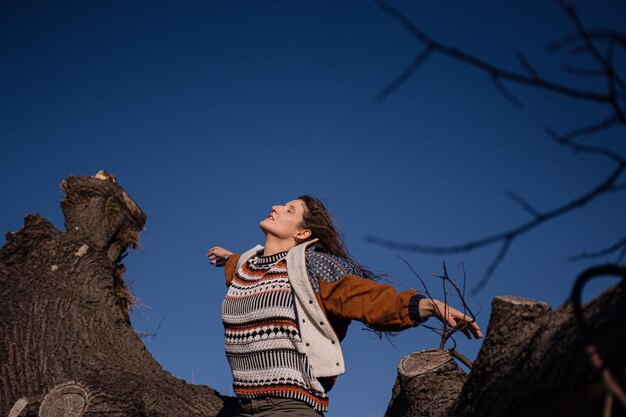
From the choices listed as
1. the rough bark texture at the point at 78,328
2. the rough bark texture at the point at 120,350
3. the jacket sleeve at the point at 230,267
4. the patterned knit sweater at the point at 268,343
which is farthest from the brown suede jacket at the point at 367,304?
the rough bark texture at the point at 78,328

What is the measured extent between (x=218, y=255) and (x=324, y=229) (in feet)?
3.55

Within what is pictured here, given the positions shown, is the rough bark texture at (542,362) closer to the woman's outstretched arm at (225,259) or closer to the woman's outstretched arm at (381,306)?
the woman's outstretched arm at (381,306)

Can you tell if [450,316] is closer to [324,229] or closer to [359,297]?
[359,297]

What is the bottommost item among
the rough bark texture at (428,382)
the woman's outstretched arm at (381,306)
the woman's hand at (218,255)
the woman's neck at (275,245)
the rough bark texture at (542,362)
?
the rough bark texture at (542,362)

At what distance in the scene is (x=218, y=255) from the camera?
4.66 meters

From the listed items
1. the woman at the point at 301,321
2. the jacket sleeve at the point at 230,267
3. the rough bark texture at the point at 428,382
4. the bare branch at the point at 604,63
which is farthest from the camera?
the jacket sleeve at the point at 230,267

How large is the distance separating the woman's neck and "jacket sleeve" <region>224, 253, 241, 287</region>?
0.49m

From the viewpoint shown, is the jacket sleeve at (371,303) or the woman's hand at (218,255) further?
the woman's hand at (218,255)

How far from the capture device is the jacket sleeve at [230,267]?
14.2 ft

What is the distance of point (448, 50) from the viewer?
3.53ft

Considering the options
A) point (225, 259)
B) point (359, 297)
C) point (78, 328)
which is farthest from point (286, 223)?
point (78, 328)

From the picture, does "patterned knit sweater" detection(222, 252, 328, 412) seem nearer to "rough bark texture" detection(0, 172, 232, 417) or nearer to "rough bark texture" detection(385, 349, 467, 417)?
"rough bark texture" detection(385, 349, 467, 417)

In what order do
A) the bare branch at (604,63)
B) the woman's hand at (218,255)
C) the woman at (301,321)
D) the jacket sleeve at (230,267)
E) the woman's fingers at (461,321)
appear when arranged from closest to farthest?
the bare branch at (604,63) → the woman's fingers at (461,321) → the woman at (301,321) → the jacket sleeve at (230,267) → the woman's hand at (218,255)

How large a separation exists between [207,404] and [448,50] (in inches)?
144
